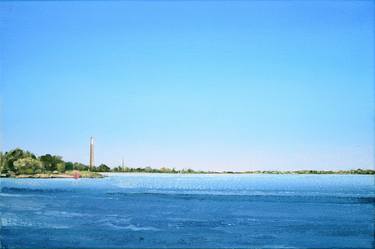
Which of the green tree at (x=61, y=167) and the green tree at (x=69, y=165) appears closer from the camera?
the green tree at (x=61, y=167)

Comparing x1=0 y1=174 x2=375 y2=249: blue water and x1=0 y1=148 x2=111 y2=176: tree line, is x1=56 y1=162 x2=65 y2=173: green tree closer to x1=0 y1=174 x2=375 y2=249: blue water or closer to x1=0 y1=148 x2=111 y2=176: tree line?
x1=0 y1=148 x2=111 y2=176: tree line

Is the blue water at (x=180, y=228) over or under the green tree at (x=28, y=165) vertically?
under

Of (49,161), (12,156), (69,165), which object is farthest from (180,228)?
(69,165)

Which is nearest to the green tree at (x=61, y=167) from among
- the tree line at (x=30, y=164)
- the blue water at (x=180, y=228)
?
the tree line at (x=30, y=164)

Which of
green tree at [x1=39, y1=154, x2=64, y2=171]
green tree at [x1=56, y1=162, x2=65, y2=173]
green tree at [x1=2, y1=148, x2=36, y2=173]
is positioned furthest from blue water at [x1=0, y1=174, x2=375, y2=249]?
green tree at [x1=56, y1=162, x2=65, y2=173]

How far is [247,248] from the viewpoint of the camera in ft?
73.8

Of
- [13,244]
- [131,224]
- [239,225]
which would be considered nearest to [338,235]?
[239,225]

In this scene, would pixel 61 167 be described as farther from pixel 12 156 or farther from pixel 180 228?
pixel 180 228

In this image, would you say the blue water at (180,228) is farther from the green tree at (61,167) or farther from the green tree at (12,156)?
the green tree at (61,167)

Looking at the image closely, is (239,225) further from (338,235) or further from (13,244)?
(13,244)

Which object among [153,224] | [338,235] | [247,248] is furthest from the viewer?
[153,224]

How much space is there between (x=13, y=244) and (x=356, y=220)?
73.4 ft

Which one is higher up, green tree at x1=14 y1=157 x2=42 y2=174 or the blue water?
green tree at x1=14 y1=157 x2=42 y2=174

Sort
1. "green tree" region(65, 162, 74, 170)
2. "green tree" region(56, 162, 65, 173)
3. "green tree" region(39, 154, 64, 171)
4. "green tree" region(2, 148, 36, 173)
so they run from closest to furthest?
"green tree" region(2, 148, 36, 173) → "green tree" region(39, 154, 64, 171) → "green tree" region(56, 162, 65, 173) → "green tree" region(65, 162, 74, 170)
